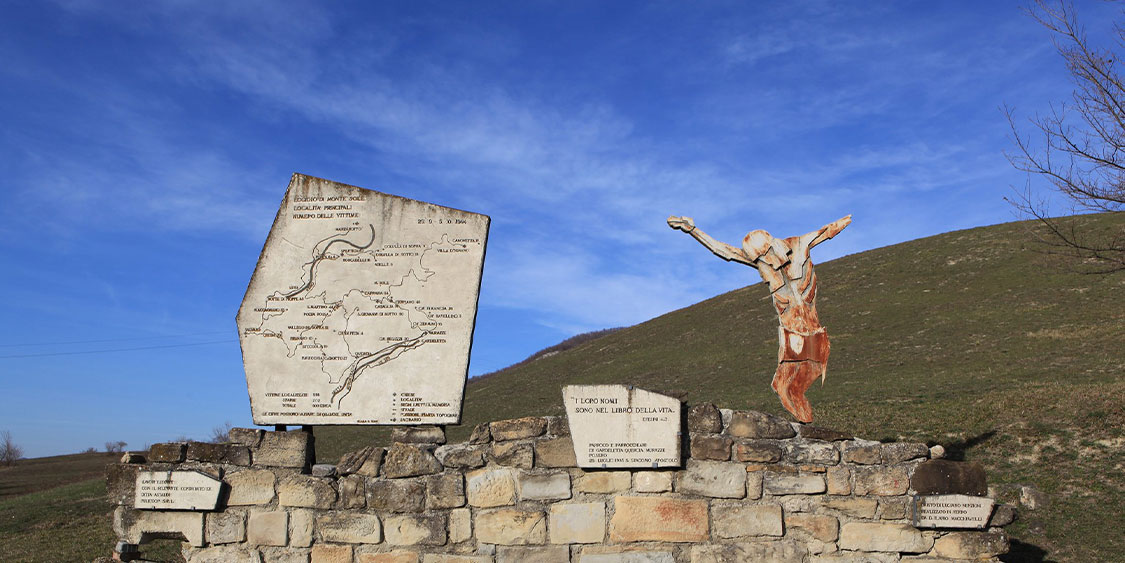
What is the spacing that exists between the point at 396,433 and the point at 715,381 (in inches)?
799

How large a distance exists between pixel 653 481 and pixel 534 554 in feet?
3.86

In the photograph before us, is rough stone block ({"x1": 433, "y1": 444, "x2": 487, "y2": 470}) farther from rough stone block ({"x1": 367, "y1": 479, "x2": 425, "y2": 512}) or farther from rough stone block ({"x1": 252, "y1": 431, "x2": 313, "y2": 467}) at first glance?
rough stone block ({"x1": 252, "y1": 431, "x2": 313, "y2": 467})

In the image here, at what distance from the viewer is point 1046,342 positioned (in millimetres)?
22594

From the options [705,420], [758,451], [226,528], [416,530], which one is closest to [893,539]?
[758,451]

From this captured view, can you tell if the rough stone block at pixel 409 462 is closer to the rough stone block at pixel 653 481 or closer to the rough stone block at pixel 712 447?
the rough stone block at pixel 653 481

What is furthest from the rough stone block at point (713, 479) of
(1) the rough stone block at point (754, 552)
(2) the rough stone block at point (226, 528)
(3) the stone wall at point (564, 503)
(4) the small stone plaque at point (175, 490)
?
(4) the small stone plaque at point (175, 490)

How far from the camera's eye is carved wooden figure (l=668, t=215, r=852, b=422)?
7187 millimetres

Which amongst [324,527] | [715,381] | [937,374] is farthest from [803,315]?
[715,381]

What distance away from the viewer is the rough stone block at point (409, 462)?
673cm

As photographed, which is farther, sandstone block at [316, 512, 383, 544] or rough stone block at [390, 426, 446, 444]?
rough stone block at [390, 426, 446, 444]

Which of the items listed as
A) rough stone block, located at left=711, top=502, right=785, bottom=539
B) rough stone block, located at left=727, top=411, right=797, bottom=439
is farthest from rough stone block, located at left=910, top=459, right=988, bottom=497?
rough stone block, located at left=711, top=502, right=785, bottom=539

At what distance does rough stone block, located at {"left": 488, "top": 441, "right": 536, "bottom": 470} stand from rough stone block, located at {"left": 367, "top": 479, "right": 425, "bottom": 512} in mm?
694

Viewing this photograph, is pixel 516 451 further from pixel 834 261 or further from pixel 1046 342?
pixel 834 261

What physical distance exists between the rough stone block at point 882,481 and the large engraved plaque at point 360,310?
3.49 metres
